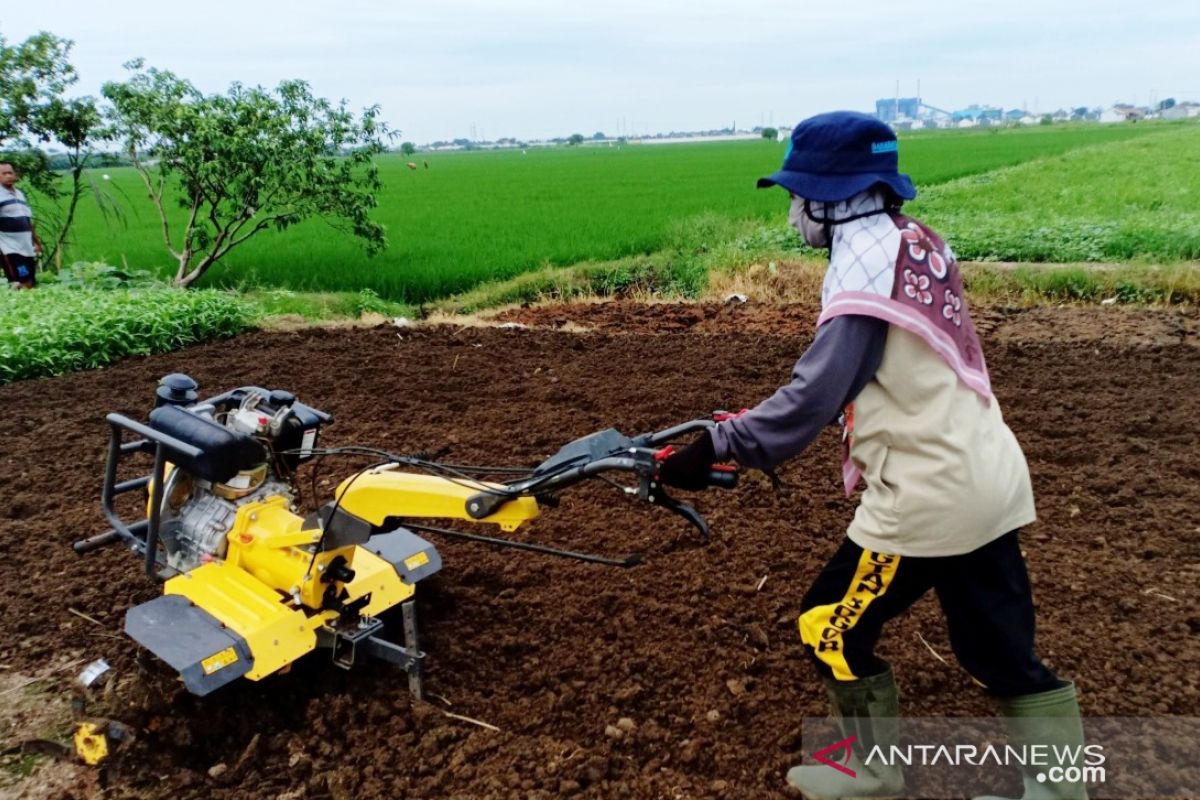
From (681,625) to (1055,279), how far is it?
8.19 meters

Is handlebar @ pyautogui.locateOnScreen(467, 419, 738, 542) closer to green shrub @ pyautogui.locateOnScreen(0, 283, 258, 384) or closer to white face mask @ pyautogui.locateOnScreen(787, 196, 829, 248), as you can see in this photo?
white face mask @ pyautogui.locateOnScreen(787, 196, 829, 248)

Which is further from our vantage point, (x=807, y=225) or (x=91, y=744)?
(x=91, y=744)

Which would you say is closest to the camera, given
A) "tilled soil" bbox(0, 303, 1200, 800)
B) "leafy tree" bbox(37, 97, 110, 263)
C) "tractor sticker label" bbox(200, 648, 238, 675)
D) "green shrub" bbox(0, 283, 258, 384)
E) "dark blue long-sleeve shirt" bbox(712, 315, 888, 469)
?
"dark blue long-sleeve shirt" bbox(712, 315, 888, 469)

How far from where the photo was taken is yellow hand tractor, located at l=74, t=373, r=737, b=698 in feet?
9.16

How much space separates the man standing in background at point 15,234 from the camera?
382 inches

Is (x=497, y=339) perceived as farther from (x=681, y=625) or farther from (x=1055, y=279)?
(x=1055, y=279)

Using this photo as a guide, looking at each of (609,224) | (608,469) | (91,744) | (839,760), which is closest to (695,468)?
(608,469)

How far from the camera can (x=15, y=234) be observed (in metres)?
9.80

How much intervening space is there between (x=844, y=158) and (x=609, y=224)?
15297mm

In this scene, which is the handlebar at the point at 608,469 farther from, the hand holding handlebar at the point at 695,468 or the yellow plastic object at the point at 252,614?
the yellow plastic object at the point at 252,614

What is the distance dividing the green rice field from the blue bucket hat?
9.96 metres

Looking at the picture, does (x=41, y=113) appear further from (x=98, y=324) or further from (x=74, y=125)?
(x=98, y=324)

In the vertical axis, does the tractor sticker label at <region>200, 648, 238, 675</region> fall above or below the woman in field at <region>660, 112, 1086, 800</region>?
below

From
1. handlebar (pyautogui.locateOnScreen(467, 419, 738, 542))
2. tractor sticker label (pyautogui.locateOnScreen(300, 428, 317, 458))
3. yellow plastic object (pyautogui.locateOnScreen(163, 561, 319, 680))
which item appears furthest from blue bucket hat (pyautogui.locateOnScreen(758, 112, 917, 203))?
yellow plastic object (pyautogui.locateOnScreen(163, 561, 319, 680))
